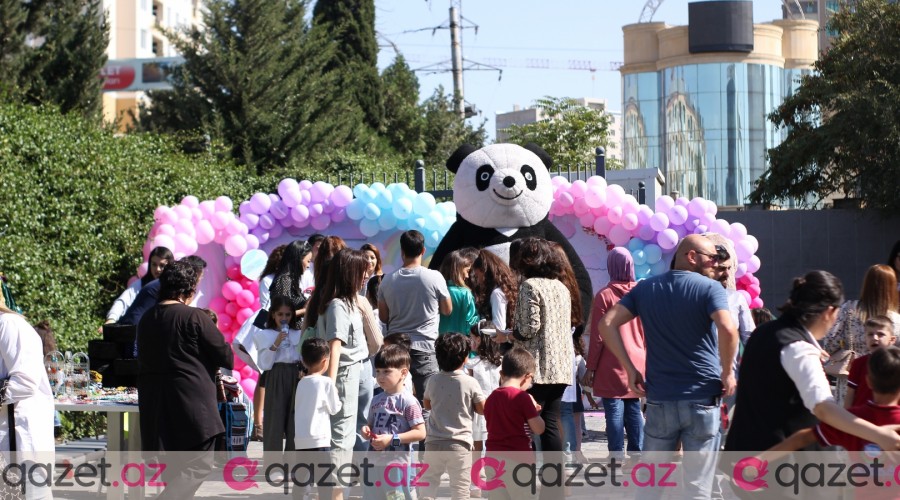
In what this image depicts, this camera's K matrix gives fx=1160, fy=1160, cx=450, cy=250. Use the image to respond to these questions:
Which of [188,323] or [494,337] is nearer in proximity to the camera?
[188,323]

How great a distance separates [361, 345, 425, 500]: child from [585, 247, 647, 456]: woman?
5.61ft

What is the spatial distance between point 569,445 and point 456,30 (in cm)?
3263

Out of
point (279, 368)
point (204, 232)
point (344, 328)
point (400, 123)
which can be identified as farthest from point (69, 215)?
point (400, 123)

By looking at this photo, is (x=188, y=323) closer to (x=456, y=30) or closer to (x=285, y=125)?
(x=285, y=125)

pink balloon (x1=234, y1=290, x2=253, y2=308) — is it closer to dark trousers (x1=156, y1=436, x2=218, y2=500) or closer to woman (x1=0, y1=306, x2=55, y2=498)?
dark trousers (x1=156, y1=436, x2=218, y2=500)

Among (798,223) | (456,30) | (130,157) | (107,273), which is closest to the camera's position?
(107,273)

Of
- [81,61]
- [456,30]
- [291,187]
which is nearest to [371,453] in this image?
[291,187]

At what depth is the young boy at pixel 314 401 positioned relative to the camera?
21.2 ft

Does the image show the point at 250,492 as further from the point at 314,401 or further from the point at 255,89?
the point at 255,89

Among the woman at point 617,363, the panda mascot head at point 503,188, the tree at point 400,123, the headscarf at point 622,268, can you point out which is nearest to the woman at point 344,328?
the woman at point 617,363

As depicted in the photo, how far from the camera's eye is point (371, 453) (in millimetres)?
6832

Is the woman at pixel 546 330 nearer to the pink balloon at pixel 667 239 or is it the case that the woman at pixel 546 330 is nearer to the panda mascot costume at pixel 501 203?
the panda mascot costume at pixel 501 203

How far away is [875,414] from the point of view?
177 inches

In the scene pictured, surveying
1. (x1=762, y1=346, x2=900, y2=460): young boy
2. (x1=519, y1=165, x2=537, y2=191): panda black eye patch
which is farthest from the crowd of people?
(x1=519, y1=165, x2=537, y2=191): panda black eye patch
